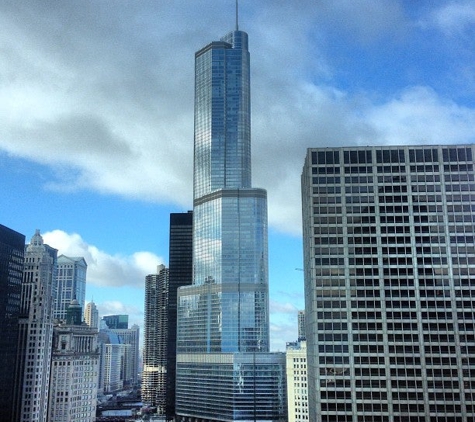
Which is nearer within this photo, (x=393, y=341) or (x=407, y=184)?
(x=393, y=341)

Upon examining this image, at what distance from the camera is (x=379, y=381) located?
430ft

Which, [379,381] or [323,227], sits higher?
[323,227]

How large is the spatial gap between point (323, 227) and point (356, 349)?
Answer: 31.5 meters

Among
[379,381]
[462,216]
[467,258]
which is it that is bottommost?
[379,381]

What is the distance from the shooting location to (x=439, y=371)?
131m

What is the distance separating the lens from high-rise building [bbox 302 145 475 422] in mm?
130000

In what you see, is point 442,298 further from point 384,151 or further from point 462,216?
point 384,151

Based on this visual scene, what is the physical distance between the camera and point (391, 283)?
138 meters

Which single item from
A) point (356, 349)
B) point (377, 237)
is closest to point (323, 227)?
point (377, 237)

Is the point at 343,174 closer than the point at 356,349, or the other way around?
the point at 356,349

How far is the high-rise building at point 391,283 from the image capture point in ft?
427

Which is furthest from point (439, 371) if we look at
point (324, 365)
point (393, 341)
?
point (324, 365)

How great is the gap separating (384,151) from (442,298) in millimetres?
40973

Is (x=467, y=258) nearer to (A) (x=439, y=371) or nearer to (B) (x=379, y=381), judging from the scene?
(A) (x=439, y=371)
